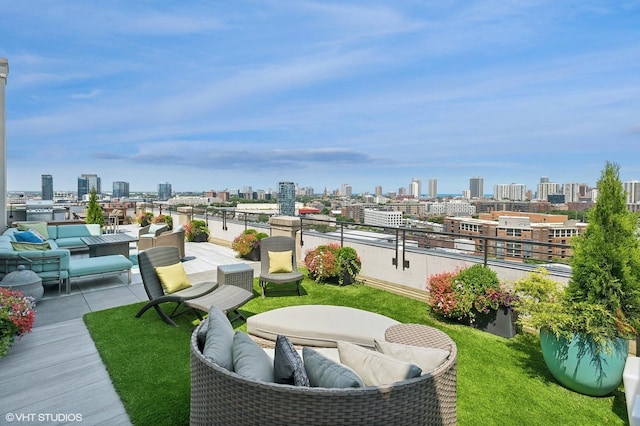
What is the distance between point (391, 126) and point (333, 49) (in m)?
24.3

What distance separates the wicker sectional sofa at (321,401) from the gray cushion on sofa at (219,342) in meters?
0.06

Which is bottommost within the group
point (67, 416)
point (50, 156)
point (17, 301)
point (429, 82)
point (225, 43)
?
point (67, 416)

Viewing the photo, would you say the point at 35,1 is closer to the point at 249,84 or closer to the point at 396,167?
the point at 249,84

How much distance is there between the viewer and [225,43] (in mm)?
11102

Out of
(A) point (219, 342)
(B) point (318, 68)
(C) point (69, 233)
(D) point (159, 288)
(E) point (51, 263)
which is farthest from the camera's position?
(B) point (318, 68)

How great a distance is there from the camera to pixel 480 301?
428 cm

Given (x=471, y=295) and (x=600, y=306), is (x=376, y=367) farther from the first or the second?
(x=471, y=295)

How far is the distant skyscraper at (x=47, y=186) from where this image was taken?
69.5 ft

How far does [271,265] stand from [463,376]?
371 cm

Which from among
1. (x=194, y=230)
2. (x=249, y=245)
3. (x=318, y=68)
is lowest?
(x=249, y=245)

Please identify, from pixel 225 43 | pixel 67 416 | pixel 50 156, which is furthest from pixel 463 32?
pixel 50 156

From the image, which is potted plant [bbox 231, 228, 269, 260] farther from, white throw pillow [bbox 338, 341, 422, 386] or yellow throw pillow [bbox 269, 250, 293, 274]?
white throw pillow [bbox 338, 341, 422, 386]

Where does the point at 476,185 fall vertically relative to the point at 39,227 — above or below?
above

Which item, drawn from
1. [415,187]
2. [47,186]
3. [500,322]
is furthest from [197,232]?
[415,187]
